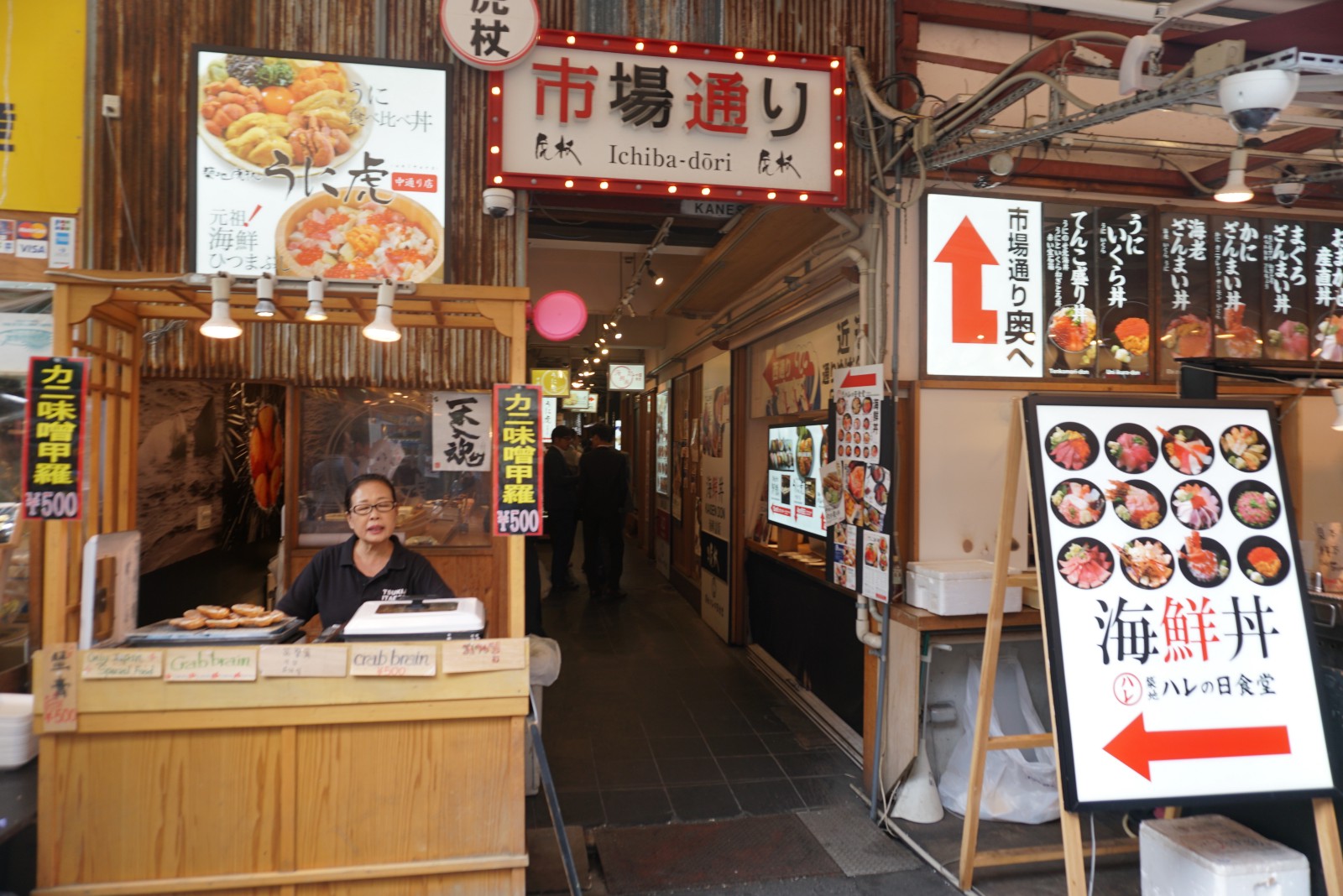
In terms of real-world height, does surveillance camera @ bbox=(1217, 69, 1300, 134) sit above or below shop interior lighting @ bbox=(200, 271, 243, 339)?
above

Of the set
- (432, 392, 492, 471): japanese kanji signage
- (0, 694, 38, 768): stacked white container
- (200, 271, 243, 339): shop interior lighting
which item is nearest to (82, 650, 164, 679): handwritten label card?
(0, 694, 38, 768): stacked white container

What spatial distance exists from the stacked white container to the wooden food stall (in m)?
0.29

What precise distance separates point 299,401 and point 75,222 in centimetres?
132

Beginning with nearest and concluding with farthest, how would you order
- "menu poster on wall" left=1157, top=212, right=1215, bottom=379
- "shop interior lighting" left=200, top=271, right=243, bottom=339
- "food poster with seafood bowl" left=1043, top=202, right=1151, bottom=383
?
"shop interior lighting" left=200, top=271, right=243, bottom=339, "food poster with seafood bowl" left=1043, top=202, right=1151, bottom=383, "menu poster on wall" left=1157, top=212, right=1215, bottom=379

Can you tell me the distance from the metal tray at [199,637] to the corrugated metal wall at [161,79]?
71.2 inches

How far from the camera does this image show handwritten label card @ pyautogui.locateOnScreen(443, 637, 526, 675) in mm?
2693

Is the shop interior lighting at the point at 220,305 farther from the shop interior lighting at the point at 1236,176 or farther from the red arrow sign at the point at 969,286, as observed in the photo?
the shop interior lighting at the point at 1236,176

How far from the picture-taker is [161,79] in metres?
3.66

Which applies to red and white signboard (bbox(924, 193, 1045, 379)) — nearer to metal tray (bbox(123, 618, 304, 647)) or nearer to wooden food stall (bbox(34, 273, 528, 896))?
wooden food stall (bbox(34, 273, 528, 896))

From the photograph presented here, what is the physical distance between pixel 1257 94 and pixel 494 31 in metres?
3.12

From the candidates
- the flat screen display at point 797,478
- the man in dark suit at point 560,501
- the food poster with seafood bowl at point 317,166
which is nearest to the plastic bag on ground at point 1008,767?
the flat screen display at point 797,478

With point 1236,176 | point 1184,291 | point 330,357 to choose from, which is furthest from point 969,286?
point 330,357

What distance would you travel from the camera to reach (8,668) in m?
3.54

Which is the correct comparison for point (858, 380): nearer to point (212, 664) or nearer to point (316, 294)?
point (316, 294)
